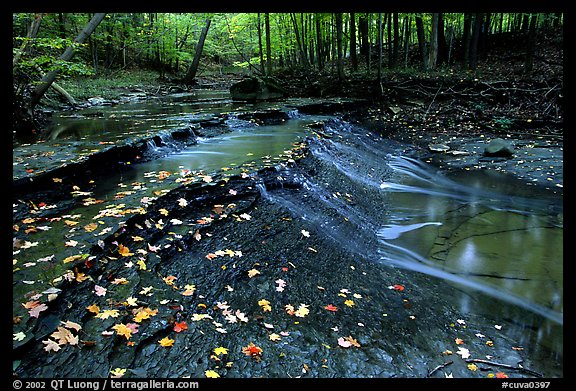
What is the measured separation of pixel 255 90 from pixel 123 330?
16.6 meters

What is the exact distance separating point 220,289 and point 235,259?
→ 23.7 inches

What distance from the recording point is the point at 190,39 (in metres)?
37.5

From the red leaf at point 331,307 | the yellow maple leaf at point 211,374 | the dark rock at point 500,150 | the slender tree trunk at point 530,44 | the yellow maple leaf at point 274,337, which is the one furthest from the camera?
the slender tree trunk at point 530,44

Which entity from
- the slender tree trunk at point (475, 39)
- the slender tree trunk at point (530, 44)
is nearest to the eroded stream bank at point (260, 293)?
the slender tree trunk at point (530, 44)

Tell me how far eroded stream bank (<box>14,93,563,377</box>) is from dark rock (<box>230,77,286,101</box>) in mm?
12195

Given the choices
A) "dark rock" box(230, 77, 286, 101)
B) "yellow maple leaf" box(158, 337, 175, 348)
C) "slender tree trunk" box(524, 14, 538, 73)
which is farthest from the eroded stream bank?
"slender tree trunk" box(524, 14, 538, 73)

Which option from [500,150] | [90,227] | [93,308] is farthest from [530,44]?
[93,308]

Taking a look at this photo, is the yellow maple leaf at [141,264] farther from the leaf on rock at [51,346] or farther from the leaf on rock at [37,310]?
the leaf on rock at [51,346]

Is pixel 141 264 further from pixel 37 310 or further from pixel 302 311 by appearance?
pixel 302 311

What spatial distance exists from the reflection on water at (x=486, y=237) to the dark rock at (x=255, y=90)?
11026mm

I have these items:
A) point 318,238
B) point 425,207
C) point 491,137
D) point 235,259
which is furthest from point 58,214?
point 491,137

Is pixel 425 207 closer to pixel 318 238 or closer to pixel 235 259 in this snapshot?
pixel 318 238

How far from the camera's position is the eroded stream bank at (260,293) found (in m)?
2.79

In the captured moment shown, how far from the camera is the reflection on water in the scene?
15.8 ft
